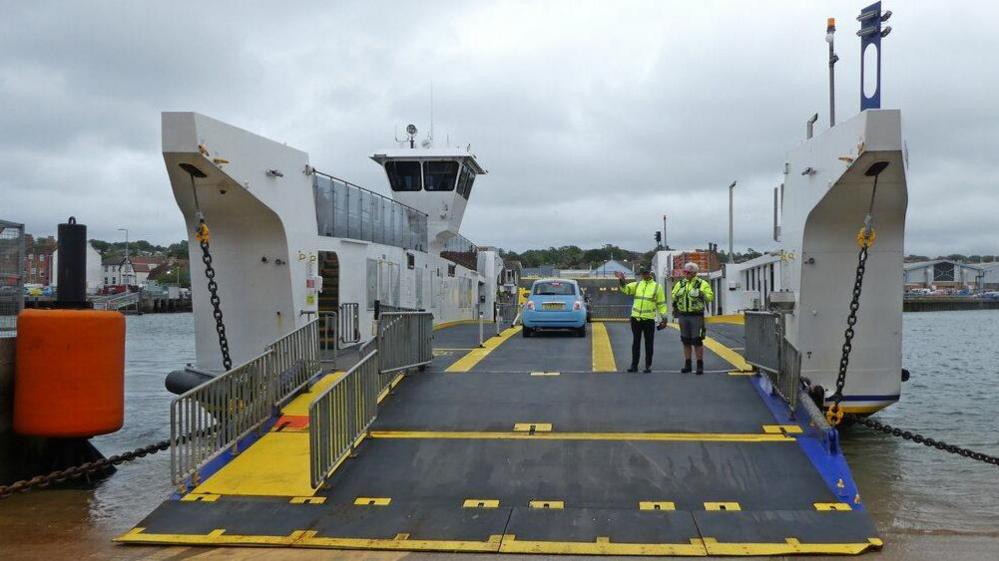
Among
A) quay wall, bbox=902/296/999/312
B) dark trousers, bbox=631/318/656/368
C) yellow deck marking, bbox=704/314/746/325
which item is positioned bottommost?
quay wall, bbox=902/296/999/312

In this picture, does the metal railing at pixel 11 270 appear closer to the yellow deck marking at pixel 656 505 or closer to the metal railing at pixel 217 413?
the metal railing at pixel 217 413

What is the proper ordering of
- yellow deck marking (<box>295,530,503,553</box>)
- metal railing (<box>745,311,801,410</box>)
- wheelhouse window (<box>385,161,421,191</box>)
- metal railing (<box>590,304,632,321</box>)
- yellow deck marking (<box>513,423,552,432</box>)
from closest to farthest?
yellow deck marking (<box>295,530,503,553</box>) < yellow deck marking (<box>513,423,552,432</box>) < metal railing (<box>745,311,801,410</box>) < wheelhouse window (<box>385,161,421,191</box>) < metal railing (<box>590,304,632,321</box>)

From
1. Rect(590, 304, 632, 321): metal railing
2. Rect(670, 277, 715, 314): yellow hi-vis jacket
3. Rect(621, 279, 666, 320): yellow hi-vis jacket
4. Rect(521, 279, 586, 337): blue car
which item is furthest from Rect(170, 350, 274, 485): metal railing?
Rect(590, 304, 632, 321): metal railing

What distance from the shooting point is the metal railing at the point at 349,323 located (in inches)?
615

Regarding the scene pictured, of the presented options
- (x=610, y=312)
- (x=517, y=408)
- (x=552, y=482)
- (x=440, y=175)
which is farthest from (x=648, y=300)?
(x=610, y=312)

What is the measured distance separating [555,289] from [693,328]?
8307 millimetres

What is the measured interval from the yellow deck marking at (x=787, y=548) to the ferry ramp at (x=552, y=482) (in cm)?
2

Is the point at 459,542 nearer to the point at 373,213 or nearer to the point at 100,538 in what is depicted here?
the point at 100,538

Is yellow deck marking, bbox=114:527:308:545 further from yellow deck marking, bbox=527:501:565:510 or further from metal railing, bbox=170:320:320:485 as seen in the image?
yellow deck marking, bbox=527:501:565:510

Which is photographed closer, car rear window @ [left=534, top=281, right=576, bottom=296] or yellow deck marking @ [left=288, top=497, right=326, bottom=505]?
yellow deck marking @ [left=288, top=497, right=326, bottom=505]

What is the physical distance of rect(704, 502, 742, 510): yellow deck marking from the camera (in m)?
6.77

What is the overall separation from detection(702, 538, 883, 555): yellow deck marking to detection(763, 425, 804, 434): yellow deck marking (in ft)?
7.45

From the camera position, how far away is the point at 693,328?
37.0 ft

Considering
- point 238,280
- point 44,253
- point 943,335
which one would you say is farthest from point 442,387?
point 943,335
